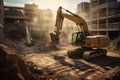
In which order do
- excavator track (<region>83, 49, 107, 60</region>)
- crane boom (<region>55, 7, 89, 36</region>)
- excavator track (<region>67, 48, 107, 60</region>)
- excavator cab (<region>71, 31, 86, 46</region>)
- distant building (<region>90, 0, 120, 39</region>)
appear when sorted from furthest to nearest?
1. distant building (<region>90, 0, 120, 39</region>)
2. crane boom (<region>55, 7, 89, 36</region>)
3. excavator cab (<region>71, 31, 86, 46</region>)
4. excavator track (<region>67, 48, 107, 60</region>)
5. excavator track (<region>83, 49, 107, 60</region>)

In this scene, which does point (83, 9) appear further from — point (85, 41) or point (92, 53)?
point (92, 53)

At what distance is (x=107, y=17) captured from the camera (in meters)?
29.2

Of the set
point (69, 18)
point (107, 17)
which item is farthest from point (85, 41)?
point (107, 17)

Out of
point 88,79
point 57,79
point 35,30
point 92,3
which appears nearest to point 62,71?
point 57,79

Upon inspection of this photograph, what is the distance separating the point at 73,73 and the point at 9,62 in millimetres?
5769

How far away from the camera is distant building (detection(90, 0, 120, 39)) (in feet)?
88.9

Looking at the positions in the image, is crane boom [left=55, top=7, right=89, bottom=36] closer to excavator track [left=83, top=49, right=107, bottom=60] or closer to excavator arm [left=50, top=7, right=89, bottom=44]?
excavator arm [left=50, top=7, right=89, bottom=44]

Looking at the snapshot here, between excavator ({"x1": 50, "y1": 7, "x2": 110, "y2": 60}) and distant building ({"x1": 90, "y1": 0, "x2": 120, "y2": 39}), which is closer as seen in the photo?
excavator ({"x1": 50, "y1": 7, "x2": 110, "y2": 60})

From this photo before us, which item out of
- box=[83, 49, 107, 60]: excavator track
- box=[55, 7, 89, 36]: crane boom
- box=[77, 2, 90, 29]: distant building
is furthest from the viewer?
box=[77, 2, 90, 29]: distant building

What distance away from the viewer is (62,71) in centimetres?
1090

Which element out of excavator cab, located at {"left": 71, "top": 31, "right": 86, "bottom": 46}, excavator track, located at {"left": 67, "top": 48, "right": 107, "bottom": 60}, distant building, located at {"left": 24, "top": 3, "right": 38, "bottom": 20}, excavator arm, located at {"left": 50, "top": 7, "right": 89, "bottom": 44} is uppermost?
distant building, located at {"left": 24, "top": 3, "right": 38, "bottom": 20}

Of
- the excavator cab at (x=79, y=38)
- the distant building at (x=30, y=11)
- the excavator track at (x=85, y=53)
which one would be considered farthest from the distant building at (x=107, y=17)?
the distant building at (x=30, y=11)

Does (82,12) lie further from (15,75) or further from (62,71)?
(15,75)

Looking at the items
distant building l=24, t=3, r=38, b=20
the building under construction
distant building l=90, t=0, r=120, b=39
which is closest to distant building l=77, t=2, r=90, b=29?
the building under construction
